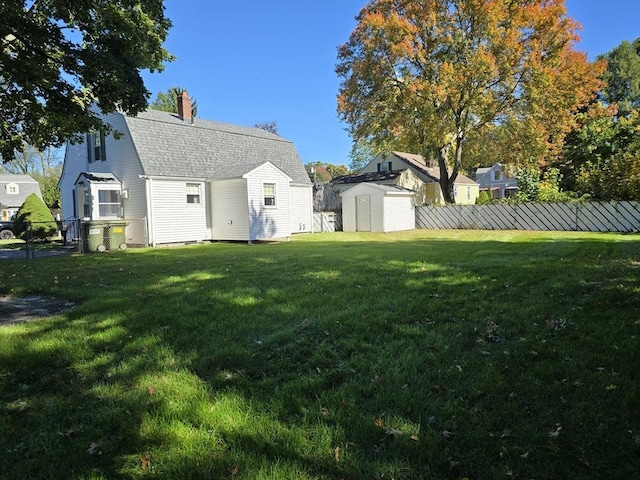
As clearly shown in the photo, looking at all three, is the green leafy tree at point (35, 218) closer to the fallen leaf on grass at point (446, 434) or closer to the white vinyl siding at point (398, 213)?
the white vinyl siding at point (398, 213)

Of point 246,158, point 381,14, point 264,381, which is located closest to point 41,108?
point 264,381

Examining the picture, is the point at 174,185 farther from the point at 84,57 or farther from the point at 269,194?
the point at 84,57

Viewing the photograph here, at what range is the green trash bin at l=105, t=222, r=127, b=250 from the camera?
15859mm

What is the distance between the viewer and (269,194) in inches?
768

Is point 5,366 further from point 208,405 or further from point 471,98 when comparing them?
point 471,98

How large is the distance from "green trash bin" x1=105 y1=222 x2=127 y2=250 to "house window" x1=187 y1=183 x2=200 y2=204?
11.6 feet

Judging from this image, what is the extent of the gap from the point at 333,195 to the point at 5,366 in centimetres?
2812

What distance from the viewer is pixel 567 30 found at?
2309 centimetres

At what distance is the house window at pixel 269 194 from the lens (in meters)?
19.3

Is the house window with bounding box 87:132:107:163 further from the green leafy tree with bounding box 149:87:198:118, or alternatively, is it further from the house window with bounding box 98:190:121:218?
the green leafy tree with bounding box 149:87:198:118

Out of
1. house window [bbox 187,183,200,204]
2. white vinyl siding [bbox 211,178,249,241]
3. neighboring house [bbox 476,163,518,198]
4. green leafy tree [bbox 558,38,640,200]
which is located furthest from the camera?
neighboring house [bbox 476,163,518,198]

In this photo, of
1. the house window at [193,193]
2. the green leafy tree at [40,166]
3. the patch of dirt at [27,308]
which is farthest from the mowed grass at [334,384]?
the green leafy tree at [40,166]

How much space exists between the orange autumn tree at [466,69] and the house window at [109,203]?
560 inches

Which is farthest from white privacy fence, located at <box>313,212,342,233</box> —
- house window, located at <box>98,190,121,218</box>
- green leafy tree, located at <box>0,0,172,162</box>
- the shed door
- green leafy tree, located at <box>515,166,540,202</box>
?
green leafy tree, located at <box>0,0,172,162</box>
